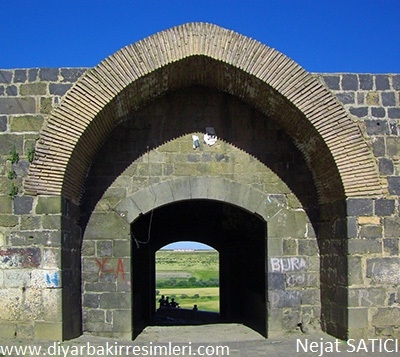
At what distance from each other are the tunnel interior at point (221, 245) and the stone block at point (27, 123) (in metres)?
4.15

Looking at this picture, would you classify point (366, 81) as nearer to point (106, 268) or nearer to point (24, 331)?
point (106, 268)

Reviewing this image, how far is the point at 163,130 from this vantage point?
864 centimetres

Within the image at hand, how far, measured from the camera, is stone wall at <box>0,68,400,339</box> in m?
7.52

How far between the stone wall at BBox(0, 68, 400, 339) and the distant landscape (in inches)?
528

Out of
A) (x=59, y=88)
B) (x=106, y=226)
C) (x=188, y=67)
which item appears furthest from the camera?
(x=106, y=226)

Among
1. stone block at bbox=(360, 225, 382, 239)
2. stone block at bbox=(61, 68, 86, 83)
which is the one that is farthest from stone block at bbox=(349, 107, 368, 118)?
stone block at bbox=(61, 68, 86, 83)

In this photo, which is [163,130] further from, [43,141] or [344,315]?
[344,315]

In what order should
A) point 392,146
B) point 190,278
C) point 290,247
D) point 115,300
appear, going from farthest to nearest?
point 190,278 → point 290,247 → point 115,300 → point 392,146

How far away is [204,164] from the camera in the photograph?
8.62 meters

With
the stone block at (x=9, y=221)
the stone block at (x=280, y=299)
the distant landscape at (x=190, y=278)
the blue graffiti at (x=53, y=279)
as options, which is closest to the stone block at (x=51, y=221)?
the stone block at (x=9, y=221)

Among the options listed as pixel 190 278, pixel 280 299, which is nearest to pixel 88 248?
pixel 280 299

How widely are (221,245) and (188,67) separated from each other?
683 centimetres

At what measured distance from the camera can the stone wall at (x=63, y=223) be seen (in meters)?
7.52

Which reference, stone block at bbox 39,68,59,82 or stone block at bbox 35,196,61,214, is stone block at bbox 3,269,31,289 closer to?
stone block at bbox 35,196,61,214
